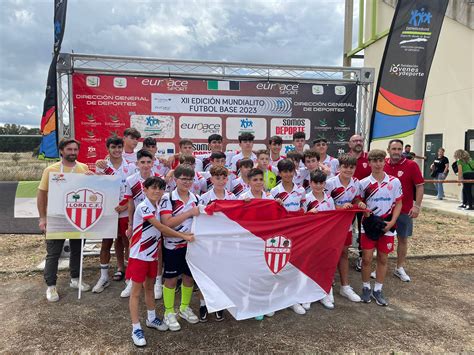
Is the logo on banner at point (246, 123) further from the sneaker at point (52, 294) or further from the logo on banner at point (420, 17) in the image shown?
the sneaker at point (52, 294)

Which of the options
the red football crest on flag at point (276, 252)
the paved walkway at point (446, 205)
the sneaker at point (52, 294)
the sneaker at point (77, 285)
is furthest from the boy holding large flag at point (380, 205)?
the paved walkway at point (446, 205)

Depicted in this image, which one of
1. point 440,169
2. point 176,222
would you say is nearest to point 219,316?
point 176,222

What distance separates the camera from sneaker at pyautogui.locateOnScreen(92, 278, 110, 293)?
462 cm

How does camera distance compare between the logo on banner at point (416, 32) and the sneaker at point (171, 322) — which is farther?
the logo on banner at point (416, 32)

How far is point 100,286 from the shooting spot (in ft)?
15.3

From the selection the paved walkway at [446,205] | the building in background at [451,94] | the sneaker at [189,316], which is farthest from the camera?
the building in background at [451,94]

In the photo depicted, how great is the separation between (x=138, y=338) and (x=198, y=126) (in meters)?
4.00

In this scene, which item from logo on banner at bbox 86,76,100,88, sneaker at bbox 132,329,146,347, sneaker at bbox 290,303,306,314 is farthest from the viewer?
logo on banner at bbox 86,76,100,88

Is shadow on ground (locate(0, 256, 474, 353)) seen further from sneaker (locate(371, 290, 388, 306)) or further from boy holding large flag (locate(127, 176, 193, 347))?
boy holding large flag (locate(127, 176, 193, 347))

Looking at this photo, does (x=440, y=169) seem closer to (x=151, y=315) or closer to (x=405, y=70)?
(x=405, y=70)

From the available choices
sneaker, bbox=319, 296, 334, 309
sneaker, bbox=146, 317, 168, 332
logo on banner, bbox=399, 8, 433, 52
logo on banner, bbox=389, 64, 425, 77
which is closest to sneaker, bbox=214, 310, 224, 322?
sneaker, bbox=146, 317, 168, 332

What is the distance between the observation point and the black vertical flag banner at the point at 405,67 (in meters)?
5.82

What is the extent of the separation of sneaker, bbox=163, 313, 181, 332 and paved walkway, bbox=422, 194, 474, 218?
9770 mm

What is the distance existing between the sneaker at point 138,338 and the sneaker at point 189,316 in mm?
571
